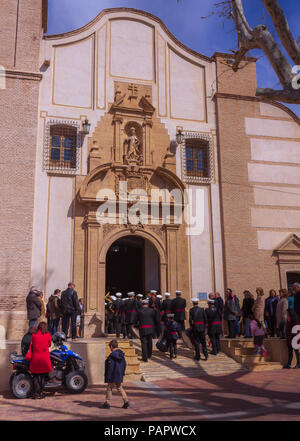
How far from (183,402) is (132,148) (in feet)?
38.6

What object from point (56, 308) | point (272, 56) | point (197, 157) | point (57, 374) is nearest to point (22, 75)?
point (197, 157)

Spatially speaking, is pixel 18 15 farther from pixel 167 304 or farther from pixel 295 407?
pixel 295 407

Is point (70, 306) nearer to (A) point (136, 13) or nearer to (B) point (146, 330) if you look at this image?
(B) point (146, 330)

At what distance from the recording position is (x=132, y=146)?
1866 cm

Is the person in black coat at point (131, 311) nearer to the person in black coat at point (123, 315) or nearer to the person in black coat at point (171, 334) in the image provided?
the person in black coat at point (123, 315)

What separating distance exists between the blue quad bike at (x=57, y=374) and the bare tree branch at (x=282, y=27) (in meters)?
7.11

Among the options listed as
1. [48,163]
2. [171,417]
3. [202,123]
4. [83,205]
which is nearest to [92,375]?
[171,417]

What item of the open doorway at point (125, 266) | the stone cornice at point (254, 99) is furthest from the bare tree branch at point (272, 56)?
the open doorway at point (125, 266)

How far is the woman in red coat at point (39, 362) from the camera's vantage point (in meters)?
9.41

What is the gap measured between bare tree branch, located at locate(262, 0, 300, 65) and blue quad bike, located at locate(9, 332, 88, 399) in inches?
280

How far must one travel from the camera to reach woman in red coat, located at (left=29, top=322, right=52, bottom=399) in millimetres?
9414

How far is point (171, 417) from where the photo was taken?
7.33m

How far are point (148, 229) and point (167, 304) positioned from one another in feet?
12.5
